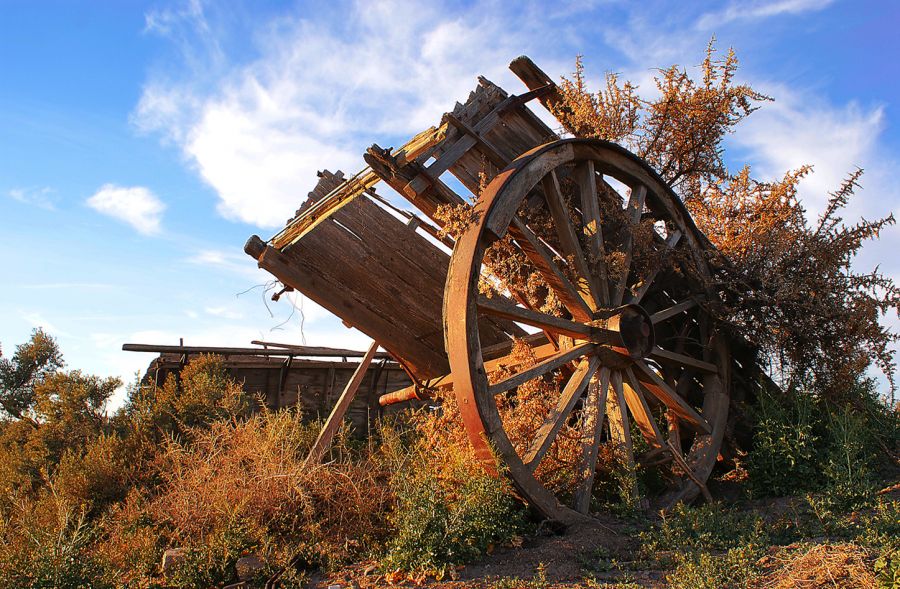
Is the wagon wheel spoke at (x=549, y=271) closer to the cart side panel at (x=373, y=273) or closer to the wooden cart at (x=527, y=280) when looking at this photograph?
the wooden cart at (x=527, y=280)

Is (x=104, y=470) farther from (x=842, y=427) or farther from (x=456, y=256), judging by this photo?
(x=842, y=427)

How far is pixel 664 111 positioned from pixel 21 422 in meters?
7.87

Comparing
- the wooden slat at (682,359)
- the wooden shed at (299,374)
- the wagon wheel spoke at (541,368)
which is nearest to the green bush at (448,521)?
the wagon wheel spoke at (541,368)

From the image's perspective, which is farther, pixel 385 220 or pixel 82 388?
pixel 82 388

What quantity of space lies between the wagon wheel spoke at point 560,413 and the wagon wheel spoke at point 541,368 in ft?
0.38

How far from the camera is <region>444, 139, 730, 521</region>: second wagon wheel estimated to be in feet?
15.0

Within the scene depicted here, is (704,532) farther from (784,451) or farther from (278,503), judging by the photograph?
(278,503)

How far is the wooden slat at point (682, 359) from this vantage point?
6172 millimetres

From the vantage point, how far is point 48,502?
5.75 metres

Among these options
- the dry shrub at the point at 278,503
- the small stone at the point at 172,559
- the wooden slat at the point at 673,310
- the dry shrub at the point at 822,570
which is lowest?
the dry shrub at the point at 822,570

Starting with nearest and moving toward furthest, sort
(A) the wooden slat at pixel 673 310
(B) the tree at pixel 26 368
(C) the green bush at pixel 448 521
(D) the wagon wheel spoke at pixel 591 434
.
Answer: (C) the green bush at pixel 448 521
(D) the wagon wheel spoke at pixel 591 434
(A) the wooden slat at pixel 673 310
(B) the tree at pixel 26 368

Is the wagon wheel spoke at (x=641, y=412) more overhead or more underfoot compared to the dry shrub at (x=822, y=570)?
more overhead

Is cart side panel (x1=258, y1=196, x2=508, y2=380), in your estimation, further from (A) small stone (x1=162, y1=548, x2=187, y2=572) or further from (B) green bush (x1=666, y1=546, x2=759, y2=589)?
(B) green bush (x1=666, y1=546, x2=759, y2=589)

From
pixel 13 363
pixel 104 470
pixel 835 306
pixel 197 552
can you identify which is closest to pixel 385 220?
pixel 197 552
